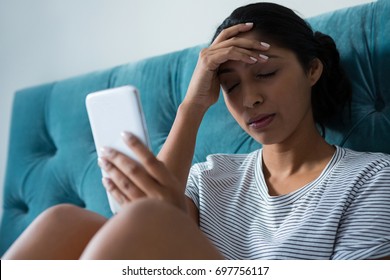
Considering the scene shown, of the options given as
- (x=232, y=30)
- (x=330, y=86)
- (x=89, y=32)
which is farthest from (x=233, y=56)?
(x=89, y=32)

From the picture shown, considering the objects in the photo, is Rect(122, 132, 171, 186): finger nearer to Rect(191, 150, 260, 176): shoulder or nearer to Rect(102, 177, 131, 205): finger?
Rect(102, 177, 131, 205): finger

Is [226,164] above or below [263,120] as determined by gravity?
below

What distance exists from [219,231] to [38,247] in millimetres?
330

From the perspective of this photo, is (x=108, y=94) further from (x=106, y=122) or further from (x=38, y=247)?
(x=38, y=247)

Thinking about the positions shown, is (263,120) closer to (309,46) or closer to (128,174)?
(309,46)

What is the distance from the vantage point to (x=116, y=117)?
0.85 metres

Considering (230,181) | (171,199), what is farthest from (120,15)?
(171,199)

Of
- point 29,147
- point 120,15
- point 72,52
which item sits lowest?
point 29,147

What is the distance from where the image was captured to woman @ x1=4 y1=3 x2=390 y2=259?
81 centimetres

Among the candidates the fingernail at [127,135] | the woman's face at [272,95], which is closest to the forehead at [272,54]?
the woman's face at [272,95]

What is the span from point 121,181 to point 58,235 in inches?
4.6
